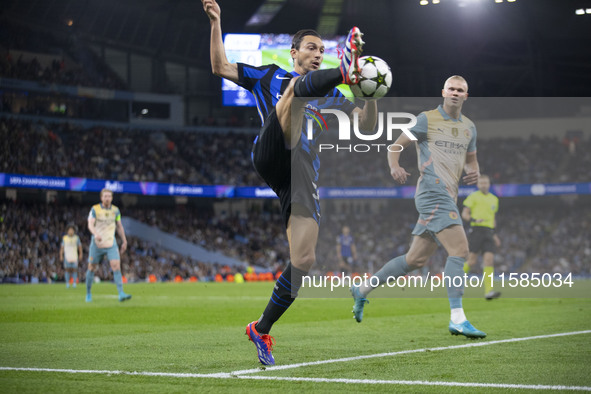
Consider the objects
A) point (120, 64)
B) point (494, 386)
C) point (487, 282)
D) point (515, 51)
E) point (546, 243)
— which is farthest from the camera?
point (120, 64)

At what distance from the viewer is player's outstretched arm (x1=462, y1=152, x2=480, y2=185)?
297 inches

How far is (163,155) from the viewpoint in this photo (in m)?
42.4

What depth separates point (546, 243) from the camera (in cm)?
1706

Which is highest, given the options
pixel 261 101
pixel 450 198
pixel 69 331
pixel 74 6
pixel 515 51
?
pixel 74 6

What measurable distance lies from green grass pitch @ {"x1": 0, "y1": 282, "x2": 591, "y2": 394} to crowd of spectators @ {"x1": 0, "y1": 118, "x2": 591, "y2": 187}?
54.2 ft

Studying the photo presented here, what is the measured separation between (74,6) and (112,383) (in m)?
40.5

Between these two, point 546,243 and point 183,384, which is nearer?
point 183,384

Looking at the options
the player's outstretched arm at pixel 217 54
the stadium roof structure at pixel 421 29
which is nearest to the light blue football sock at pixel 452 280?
the player's outstretched arm at pixel 217 54

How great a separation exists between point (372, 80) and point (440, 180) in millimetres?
2602

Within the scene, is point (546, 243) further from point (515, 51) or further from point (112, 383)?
point (515, 51)

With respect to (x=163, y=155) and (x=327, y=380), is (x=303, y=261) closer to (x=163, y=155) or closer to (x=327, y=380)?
(x=327, y=380)

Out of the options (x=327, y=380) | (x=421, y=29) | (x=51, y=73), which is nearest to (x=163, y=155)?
(x=51, y=73)

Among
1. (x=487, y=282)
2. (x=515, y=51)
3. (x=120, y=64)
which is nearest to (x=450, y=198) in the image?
(x=487, y=282)

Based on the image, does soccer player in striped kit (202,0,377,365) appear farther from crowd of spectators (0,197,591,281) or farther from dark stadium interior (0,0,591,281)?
dark stadium interior (0,0,591,281)
